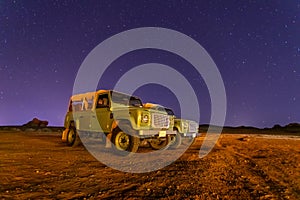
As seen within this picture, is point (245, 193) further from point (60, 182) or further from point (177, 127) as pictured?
point (177, 127)

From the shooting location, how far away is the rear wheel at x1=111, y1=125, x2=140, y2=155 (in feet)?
32.0

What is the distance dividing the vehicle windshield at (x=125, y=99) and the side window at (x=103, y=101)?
1.08 ft

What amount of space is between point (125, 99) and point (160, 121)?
6.62 ft

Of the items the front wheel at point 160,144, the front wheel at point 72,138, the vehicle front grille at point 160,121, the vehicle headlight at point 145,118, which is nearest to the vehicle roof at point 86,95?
the front wheel at point 72,138

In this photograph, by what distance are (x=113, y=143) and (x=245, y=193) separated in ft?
21.2

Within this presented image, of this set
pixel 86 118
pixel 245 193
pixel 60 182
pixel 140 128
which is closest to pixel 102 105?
pixel 86 118

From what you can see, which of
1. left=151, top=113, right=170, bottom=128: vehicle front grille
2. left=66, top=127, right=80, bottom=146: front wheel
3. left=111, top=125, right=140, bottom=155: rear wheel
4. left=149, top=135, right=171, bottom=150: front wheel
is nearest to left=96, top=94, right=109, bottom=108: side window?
left=111, top=125, right=140, bottom=155: rear wheel

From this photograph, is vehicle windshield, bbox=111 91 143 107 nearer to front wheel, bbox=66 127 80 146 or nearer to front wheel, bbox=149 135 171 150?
front wheel, bbox=149 135 171 150

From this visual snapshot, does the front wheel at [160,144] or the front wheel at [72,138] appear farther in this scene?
the front wheel at [72,138]

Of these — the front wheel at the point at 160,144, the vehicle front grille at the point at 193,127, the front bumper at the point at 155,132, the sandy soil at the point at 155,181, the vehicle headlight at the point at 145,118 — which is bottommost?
the sandy soil at the point at 155,181

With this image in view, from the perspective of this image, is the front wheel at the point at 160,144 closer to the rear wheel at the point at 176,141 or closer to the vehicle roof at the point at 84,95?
the rear wheel at the point at 176,141

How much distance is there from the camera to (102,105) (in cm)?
1145

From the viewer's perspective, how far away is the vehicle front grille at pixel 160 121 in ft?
34.6

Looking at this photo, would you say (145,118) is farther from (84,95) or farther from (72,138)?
(72,138)
